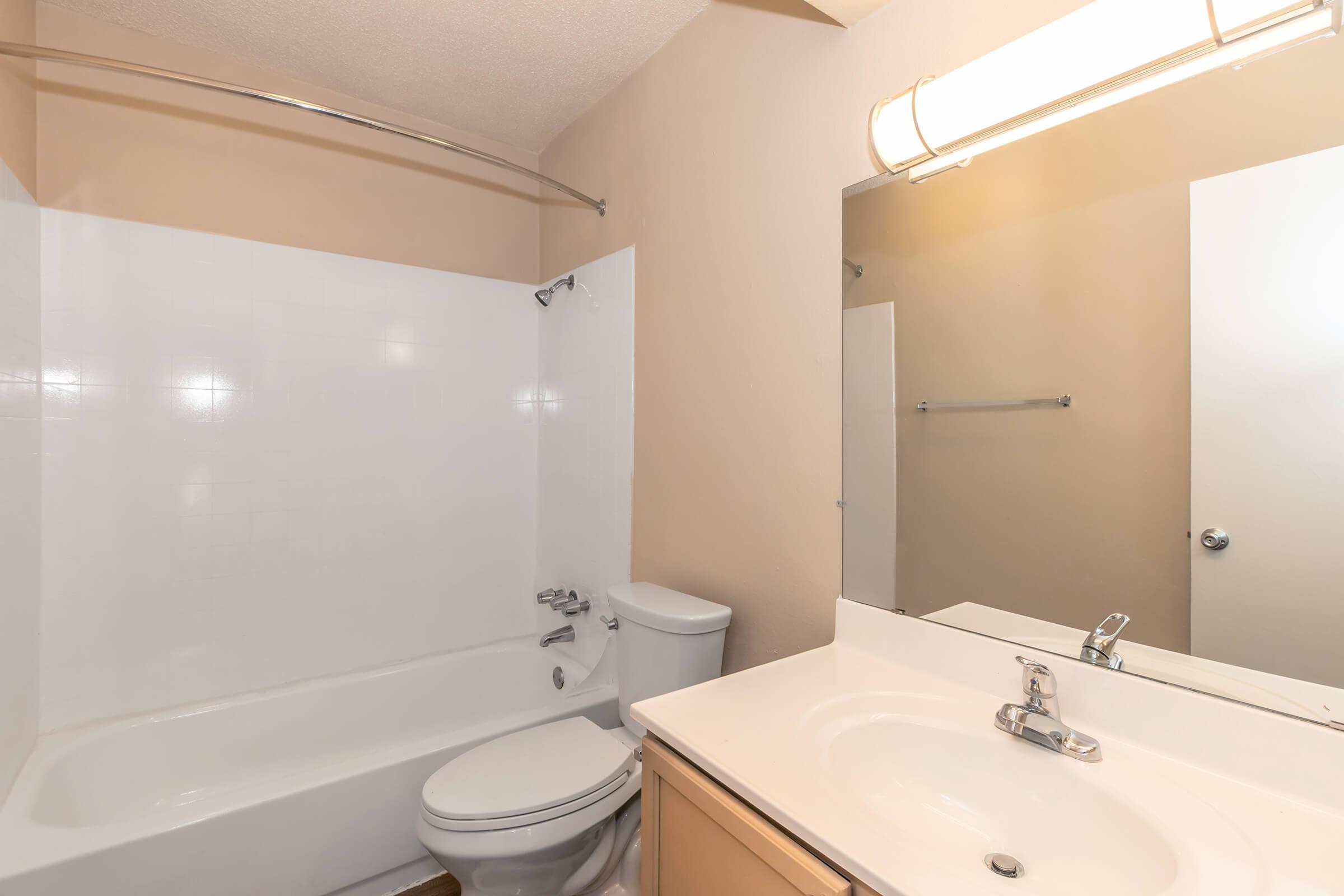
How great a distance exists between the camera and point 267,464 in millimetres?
2066

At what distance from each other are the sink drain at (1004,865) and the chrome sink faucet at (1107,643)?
312 mm

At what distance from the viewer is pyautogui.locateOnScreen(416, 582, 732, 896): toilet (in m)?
1.26

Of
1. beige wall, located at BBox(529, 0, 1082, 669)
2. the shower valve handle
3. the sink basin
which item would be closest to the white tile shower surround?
the shower valve handle

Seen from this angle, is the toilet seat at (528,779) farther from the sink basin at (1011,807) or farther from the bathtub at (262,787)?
the sink basin at (1011,807)

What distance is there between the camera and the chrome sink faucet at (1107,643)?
893 mm

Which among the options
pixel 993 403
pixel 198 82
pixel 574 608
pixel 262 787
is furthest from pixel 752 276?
pixel 262 787

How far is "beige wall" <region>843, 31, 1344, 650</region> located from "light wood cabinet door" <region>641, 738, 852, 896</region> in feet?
1.87

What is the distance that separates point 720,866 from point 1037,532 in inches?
28.1

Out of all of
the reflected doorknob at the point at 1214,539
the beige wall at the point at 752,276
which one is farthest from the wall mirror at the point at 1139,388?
the beige wall at the point at 752,276

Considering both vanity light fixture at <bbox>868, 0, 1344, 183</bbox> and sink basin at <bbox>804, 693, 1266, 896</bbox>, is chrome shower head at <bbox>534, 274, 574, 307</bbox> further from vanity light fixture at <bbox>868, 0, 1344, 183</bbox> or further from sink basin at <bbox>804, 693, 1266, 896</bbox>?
sink basin at <bbox>804, 693, 1266, 896</bbox>

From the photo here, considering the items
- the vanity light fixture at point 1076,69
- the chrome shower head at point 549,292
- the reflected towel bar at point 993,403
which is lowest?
the reflected towel bar at point 993,403

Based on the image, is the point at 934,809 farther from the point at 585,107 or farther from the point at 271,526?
the point at 585,107

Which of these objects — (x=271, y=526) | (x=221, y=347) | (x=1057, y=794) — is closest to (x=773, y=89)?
(x=1057, y=794)

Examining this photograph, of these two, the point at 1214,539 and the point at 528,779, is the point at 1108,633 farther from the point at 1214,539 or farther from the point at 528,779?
the point at 528,779
